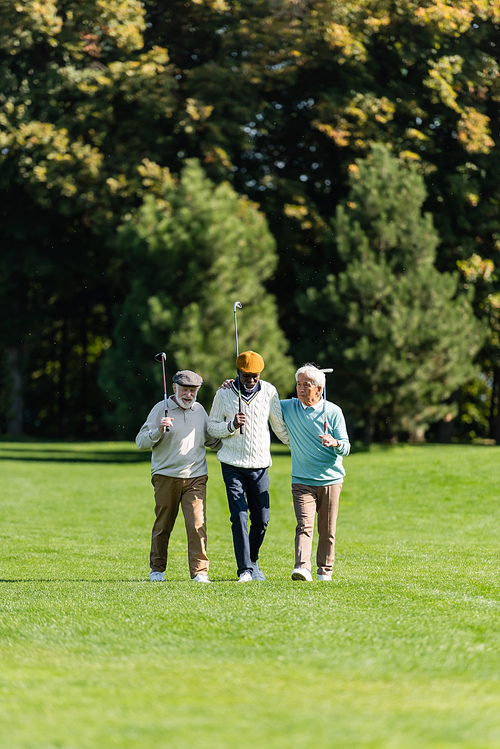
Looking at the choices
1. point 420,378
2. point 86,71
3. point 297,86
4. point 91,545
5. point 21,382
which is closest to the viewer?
point 91,545

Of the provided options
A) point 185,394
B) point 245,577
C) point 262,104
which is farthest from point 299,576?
point 262,104

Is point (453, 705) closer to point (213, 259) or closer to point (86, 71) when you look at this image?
point (213, 259)

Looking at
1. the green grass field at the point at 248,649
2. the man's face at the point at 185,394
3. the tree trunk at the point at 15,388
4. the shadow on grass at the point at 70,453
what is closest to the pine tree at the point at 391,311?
the shadow on grass at the point at 70,453

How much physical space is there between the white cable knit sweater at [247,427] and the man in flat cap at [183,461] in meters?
0.16

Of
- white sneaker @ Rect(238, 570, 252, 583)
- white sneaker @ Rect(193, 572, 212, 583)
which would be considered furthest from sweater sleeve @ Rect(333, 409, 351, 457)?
white sneaker @ Rect(193, 572, 212, 583)

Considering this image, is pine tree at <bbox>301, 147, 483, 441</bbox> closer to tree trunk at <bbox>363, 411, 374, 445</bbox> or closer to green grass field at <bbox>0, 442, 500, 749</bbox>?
tree trunk at <bbox>363, 411, 374, 445</bbox>

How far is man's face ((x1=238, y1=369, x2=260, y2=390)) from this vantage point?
7504mm

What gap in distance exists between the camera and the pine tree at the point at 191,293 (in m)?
23.0

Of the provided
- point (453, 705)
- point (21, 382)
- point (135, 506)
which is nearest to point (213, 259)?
point (135, 506)

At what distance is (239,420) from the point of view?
7.33 meters

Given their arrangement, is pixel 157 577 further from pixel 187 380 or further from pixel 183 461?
pixel 187 380

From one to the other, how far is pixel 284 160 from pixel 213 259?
619 centimetres

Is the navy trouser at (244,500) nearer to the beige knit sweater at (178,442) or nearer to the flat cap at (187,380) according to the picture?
the beige knit sweater at (178,442)

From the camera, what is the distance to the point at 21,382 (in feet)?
110
